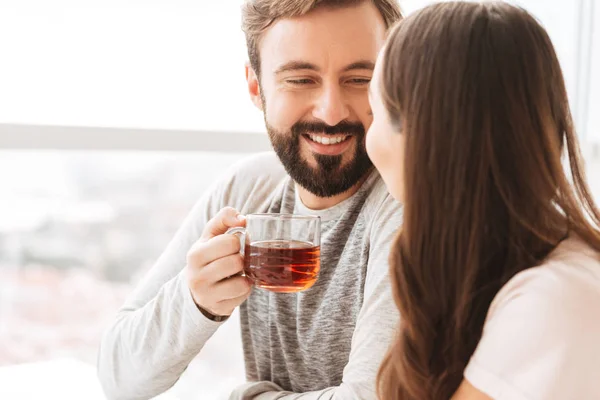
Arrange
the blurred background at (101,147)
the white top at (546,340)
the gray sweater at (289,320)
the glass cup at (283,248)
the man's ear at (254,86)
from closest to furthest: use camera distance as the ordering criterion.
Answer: the white top at (546,340)
the glass cup at (283,248)
the gray sweater at (289,320)
the man's ear at (254,86)
the blurred background at (101,147)

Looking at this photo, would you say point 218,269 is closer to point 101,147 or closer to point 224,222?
point 224,222

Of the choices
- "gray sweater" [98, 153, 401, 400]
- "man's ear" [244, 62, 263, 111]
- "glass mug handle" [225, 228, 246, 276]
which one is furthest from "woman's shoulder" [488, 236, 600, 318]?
"man's ear" [244, 62, 263, 111]

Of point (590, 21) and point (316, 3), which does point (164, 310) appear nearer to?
point (316, 3)

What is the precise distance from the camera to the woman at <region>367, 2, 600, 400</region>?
101 centimetres

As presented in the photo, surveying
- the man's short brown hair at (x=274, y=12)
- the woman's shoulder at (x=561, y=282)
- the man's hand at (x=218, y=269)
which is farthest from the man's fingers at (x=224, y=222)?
the woman's shoulder at (x=561, y=282)

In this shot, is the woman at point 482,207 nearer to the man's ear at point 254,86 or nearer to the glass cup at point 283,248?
the glass cup at point 283,248

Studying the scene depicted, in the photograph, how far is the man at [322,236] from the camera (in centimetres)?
152

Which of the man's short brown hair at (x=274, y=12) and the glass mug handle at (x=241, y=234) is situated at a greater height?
the man's short brown hair at (x=274, y=12)

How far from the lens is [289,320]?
1.68m

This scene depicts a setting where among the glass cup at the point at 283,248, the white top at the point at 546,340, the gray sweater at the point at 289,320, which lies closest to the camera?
the white top at the point at 546,340

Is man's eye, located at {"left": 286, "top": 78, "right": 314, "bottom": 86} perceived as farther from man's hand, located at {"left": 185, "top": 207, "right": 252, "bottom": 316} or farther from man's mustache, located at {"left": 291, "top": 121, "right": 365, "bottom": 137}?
man's hand, located at {"left": 185, "top": 207, "right": 252, "bottom": 316}

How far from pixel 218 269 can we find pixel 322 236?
32 cm

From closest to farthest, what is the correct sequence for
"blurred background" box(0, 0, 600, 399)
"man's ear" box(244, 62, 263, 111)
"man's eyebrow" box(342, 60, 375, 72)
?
"man's eyebrow" box(342, 60, 375, 72), "man's ear" box(244, 62, 263, 111), "blurred background" box(0, 0, 600, 399)

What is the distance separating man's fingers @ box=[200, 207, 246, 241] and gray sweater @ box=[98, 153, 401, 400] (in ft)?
0.44
